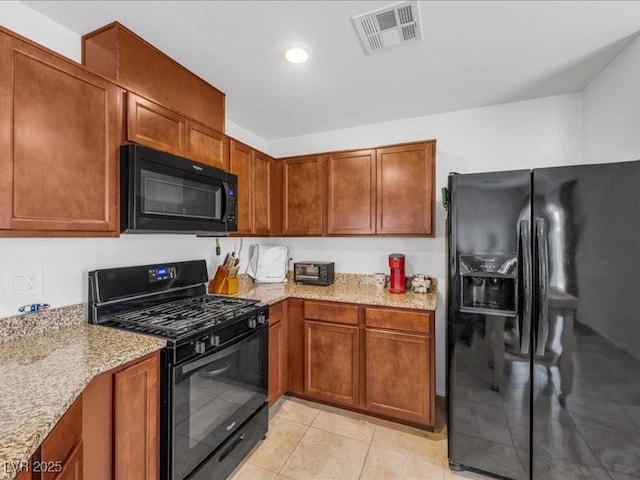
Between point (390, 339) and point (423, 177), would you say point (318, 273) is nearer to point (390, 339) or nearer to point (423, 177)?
point (390, 339)

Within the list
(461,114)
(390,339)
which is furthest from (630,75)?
(390,339)

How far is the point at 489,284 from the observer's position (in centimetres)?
178

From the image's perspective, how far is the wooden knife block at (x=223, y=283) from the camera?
2395 millimetres

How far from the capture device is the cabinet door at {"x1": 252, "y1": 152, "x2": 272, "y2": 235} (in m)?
2.59

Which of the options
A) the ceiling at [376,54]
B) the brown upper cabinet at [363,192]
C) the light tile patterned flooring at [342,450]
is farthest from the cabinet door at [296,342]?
the ceiling at [376,54]

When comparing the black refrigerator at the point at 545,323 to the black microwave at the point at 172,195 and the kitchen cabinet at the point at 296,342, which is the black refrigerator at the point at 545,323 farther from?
the black microwave at the point at 172,195

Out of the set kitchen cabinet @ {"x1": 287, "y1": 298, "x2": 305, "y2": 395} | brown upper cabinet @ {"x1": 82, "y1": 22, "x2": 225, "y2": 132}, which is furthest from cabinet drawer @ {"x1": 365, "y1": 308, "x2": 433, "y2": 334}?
brown upper cabinet @ {"x1": 82, "y1": 22, "x2": 225, "y2": 132}

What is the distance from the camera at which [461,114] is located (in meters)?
2.59

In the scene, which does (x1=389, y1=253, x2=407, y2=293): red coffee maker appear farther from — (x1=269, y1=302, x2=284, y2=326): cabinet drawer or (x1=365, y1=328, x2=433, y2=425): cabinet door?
(x1=269, y1=302, x2=284, y2=326): cabinet drawer

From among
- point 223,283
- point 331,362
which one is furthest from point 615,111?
point 223,283

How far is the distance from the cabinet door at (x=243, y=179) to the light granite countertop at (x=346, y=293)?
539 mm

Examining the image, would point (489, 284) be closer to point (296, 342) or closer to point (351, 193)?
point (351, 193)

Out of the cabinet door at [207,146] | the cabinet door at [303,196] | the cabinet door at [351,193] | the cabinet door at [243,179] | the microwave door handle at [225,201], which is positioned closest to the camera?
the cabinet door at [207,146]

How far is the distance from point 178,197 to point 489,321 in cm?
194
